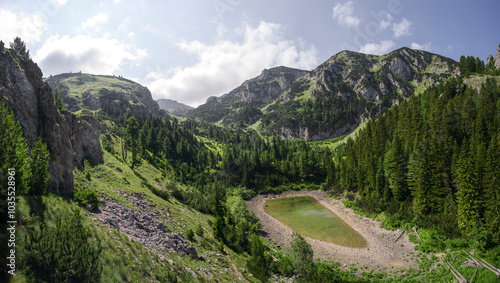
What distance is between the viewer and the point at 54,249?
11.5 meters

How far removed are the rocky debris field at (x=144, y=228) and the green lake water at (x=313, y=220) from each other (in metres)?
39.0

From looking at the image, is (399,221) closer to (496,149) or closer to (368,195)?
(368,195)

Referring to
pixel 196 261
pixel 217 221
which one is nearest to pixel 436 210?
pixel 217 221

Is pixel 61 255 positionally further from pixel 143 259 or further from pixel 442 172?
pixel 442 172

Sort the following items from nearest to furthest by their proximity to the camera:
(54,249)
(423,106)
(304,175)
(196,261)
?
(54,249) → (196,261) → (423,106) → (304,175)

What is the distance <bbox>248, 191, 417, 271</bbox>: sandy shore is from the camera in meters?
39.2

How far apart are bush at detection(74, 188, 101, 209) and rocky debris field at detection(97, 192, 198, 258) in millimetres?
1222

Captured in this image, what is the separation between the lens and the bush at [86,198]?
80.1ft

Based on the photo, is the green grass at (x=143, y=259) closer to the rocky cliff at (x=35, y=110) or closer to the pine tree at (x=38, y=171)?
the rocky cliff at (x=35, y=110)

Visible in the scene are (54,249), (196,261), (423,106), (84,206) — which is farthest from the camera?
(423,106)

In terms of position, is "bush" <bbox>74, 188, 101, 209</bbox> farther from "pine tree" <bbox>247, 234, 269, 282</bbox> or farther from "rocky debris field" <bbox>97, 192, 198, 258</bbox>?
"pine tree" <bbox>247, 234, 269, 282</bbox>

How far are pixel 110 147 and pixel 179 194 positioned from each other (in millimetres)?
31901

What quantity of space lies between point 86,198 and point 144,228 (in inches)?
312

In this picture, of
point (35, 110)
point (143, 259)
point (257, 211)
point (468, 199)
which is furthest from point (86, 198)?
point (468, 199)
